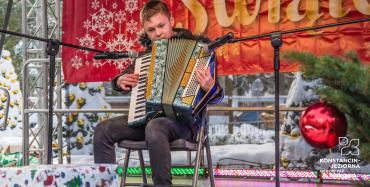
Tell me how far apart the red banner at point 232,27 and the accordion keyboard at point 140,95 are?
1.49 metres

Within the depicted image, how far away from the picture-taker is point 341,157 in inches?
190

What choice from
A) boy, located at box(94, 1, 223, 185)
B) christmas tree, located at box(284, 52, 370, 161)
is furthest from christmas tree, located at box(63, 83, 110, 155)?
christmas tree, located at box(284, 52, 370, 161)

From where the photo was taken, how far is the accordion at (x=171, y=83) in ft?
9.78

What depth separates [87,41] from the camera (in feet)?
17.0

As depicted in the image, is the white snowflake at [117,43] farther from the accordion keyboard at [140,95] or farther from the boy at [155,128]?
the accordion keyboard at [140,95]

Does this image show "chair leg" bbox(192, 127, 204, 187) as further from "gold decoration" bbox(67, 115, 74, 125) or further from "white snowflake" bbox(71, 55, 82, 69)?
"gold decoration" bbox(67, 115, 74, 125)

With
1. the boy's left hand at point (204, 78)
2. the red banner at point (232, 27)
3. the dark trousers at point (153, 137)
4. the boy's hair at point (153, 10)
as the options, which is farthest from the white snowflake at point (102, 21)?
the boy's left hand at point (204, 78)

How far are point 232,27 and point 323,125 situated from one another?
125 inches

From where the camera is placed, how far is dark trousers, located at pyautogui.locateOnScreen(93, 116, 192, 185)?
280cm

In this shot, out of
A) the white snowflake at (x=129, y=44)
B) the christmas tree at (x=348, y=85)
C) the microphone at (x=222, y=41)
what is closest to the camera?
the christmas tree at (x=348, y=85)

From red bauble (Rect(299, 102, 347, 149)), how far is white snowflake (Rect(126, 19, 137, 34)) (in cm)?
363

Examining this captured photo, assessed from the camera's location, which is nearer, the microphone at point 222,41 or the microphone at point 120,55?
the microphone at point 222,41

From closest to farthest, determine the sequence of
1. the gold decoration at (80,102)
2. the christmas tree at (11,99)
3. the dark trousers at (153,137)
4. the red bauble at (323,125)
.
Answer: the red bauble at (323,125) < the dark trousers at (153,137) < the gold decoration at (80,102) < the christmas tree at (11,99)

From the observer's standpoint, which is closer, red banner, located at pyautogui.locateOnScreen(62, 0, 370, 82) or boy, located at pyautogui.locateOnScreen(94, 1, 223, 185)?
boy, located at pyautogui.locateOnScreen(94, 1, 223, 185)
